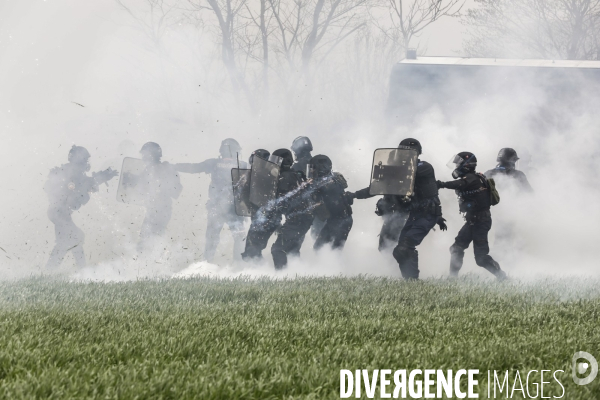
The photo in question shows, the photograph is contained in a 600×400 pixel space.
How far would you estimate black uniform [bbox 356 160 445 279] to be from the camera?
30.2 ft

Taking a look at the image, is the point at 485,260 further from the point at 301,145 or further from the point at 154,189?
the point at 154,189

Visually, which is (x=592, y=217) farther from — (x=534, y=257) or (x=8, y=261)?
(x=8, y=261)

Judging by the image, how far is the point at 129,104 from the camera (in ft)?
75.7

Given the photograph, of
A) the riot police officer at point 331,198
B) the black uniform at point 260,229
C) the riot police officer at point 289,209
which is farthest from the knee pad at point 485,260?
the black uniform at point 260,229

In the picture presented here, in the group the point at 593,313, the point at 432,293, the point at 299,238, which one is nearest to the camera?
the point at 593,313

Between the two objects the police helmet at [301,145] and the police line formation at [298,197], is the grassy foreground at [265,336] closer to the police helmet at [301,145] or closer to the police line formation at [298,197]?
the police line formation at [298,197]

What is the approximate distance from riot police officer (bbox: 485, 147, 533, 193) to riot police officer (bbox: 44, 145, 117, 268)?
655 centimetres

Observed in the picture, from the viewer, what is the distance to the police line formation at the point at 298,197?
30.6ft

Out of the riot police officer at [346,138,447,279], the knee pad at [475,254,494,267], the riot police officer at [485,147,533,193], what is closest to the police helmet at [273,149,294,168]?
the riot police officer at [346,138,447,279]

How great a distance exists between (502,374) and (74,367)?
2183mm

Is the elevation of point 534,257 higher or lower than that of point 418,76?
lower

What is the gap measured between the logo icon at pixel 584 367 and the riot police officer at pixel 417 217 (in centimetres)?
499

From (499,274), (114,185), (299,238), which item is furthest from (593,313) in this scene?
(114,185)

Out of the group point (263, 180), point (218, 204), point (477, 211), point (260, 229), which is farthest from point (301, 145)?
point (477, 211)
